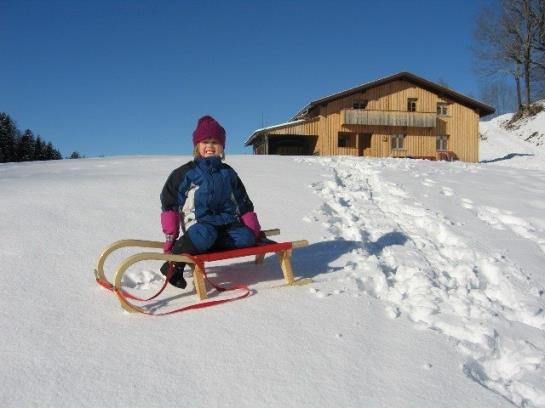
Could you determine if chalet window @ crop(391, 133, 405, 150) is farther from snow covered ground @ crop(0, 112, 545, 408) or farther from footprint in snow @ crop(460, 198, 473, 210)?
snow covered ground @ crop(0, 112, 545, 408)

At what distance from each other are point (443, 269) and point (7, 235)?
418 cm

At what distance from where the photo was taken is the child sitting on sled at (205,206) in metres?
3.25

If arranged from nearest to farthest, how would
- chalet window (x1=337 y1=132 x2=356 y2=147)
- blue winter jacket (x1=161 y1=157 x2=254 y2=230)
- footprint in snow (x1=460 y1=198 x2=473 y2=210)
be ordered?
blue winter jacket (x1=161 y1=157 x2=254 y2=230) → footprint in snow (x1=460 y1=198 x2=473 y2=210) → chalet window (x1=337 y1=132 x2=356 y2=147)

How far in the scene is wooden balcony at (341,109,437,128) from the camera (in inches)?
1123

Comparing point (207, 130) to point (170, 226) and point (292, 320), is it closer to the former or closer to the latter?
point (170, 226)

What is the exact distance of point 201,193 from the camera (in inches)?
133

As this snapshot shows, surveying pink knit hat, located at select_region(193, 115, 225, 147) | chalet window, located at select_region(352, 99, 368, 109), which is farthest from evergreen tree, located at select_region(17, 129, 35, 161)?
pink knit hat, located at select_region(193, 115, 225, 147)

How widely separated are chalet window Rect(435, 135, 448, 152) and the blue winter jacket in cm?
2952

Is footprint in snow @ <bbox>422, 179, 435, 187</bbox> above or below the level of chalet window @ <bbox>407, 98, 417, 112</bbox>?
below

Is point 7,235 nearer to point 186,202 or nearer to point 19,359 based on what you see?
point 186,202

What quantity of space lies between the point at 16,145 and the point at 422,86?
139ft

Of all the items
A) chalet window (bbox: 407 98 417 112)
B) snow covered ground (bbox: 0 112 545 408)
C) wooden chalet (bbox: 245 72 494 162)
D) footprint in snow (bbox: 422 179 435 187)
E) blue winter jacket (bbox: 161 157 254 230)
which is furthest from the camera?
chalet window (bbox: 407 98 417 112)

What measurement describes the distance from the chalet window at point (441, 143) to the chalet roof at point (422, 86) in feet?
9.16

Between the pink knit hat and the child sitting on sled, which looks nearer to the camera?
the child sitting on sled
